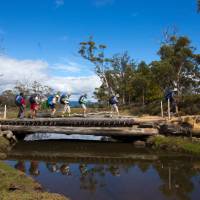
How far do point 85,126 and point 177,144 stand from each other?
326 inches

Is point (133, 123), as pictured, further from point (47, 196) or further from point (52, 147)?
point (47, 196)

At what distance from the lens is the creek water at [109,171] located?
12430 millimetres

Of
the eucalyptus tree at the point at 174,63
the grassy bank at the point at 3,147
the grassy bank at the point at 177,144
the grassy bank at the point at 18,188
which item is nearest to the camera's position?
the grassy bank at the point at 18,188

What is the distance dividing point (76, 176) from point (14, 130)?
13107 mm

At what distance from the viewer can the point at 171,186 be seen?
1328cm

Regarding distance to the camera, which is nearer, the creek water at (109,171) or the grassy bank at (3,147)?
the creek water at (109,171)

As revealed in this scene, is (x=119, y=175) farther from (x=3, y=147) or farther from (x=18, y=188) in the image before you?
(x=3, y=147)

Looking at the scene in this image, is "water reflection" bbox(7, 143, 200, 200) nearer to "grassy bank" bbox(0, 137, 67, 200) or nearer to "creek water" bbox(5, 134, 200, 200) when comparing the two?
"creek water" bbox(5, 134, 200, 200)

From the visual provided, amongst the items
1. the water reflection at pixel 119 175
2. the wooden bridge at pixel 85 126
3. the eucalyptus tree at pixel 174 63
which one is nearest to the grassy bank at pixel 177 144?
the water reflection at pixel 119 175

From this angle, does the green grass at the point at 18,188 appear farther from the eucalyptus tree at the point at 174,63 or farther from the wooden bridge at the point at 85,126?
the eucalyptus tree at the point at 174,63

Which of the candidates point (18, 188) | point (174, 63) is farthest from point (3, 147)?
point (174, 63)

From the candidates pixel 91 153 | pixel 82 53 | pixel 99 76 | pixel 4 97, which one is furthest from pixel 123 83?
pixel 91 153

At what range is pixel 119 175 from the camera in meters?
15.3

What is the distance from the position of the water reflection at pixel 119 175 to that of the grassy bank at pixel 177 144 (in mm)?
997
